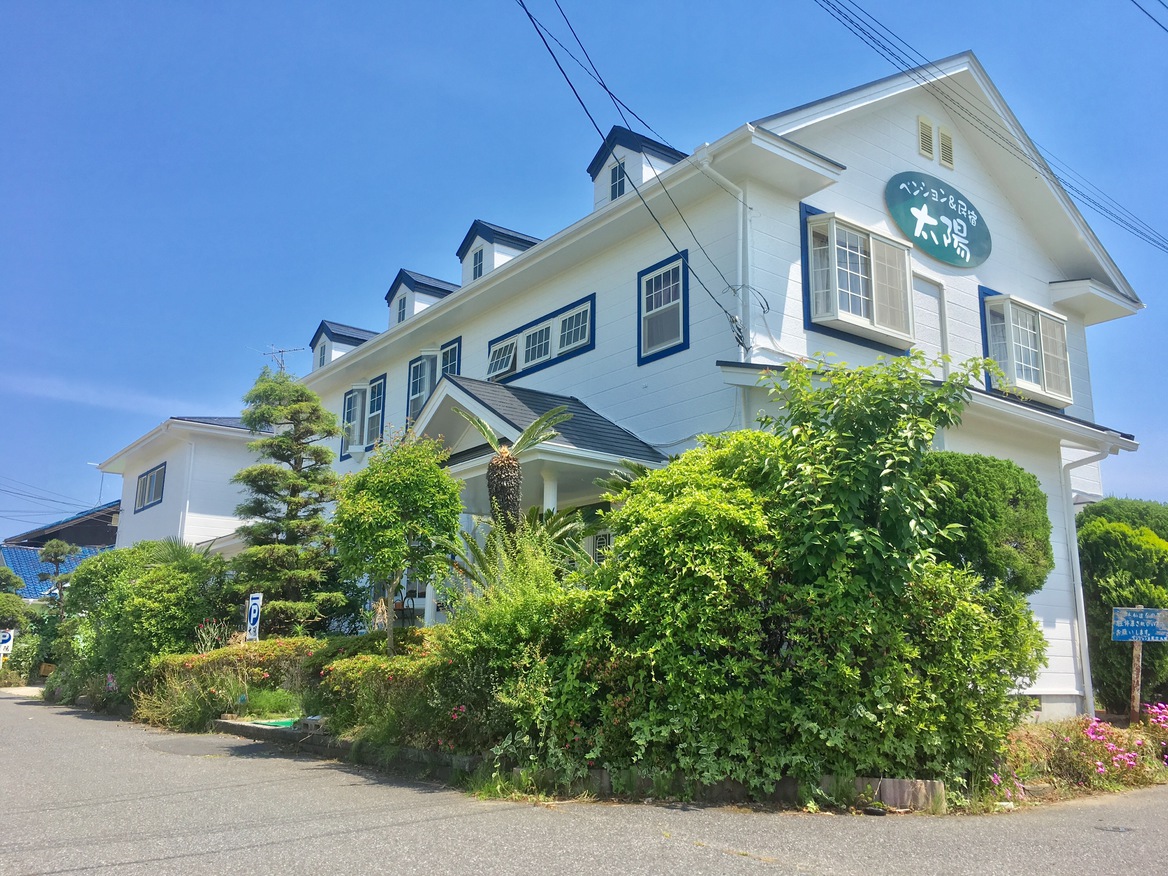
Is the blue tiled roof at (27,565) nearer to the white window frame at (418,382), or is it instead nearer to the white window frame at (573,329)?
the white window frame at (418,382)

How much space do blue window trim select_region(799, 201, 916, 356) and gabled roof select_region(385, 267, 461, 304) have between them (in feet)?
33.5

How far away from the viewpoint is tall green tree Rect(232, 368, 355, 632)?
49.0ft

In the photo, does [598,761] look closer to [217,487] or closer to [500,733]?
[500,733]

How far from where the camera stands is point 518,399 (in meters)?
14.3

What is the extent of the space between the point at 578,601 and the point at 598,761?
128 centimetres

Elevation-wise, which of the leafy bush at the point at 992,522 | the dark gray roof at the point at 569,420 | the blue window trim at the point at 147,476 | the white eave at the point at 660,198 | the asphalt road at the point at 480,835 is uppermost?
the white eave at the point at 660,198

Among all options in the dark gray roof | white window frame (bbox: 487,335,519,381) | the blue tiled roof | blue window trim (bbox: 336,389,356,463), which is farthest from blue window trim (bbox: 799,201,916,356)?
the blue tiled roof

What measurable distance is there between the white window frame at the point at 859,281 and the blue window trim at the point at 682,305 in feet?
5.88

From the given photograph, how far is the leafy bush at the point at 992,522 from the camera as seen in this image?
32.8ft

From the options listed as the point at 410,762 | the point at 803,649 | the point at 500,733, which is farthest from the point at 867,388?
the point at 410,762

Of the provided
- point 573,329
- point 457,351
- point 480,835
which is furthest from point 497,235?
point 480,835

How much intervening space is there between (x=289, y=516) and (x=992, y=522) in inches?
442

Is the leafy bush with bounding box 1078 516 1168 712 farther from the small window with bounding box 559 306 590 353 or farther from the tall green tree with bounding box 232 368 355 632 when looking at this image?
the tall green tree with bounding box 232 368 355 632

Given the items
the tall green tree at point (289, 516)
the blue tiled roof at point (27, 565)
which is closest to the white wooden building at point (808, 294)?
the tall green tree at point (289, 516)
